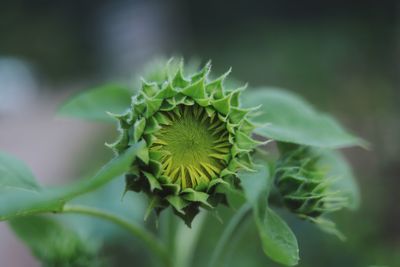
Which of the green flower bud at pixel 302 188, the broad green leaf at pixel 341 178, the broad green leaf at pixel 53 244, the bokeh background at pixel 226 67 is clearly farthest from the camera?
the bokeh background at pixel 226 67

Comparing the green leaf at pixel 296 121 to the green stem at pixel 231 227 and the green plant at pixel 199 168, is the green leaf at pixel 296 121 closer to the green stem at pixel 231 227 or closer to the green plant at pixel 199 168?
the green plant at pixel 199 168

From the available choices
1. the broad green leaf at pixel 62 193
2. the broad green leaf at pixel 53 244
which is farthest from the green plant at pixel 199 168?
the broad green leaf at pixel 53 244

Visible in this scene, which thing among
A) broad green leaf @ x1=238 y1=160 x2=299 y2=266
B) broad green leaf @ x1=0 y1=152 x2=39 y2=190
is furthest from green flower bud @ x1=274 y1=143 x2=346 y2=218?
broad green leaf @ x1=0 y1=152 x2=39 y2=190

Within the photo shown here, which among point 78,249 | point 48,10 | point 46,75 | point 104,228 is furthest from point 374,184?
point 48,10

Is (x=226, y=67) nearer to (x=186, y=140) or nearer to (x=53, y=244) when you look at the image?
(x=53, y=244)

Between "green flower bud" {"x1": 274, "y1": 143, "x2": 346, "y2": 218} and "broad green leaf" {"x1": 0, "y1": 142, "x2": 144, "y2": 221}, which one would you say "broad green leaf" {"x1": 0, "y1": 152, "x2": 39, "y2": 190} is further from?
"green flower bud" {"x1": 274, "y1": 143, "x2": 346, "y2": 218}

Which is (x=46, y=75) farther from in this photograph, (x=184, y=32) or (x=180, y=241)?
(x=180, y=241)

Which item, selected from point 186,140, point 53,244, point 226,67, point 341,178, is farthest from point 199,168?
point 226,67
